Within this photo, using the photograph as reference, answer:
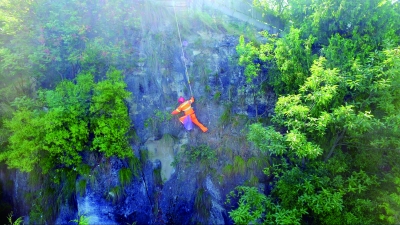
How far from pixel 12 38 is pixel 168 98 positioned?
22.1 feet

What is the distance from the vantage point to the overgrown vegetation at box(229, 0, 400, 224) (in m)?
8.44

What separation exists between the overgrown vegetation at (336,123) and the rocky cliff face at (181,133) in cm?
114

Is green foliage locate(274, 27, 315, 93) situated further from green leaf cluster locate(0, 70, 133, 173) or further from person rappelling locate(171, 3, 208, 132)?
green leaf cluster locate(0, 70, 133, 173)

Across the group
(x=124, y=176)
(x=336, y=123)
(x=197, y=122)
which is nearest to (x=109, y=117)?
(x=124, y=176)

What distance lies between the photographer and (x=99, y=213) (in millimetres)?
10820

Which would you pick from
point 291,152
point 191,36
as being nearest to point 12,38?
point 191,36

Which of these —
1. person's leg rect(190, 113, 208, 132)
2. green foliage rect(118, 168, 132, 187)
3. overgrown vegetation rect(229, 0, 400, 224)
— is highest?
overgrown vegetation rect(229, 0, 400, 224)

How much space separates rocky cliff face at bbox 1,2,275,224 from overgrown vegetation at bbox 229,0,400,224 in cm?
114

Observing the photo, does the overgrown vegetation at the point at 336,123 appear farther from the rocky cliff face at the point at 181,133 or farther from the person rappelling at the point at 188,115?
the person rappelling at the point at 188,115

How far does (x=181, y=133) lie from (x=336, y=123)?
20.4 feet

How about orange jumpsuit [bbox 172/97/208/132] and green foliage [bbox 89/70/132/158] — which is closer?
green foliage [bbox 89/70/132/158]

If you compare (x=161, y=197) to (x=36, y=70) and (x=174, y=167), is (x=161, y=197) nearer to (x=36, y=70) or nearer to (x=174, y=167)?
(x=174, y=167)

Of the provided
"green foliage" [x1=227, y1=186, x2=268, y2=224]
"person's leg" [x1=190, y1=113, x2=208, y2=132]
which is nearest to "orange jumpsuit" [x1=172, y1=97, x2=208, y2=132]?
"person's leg" [x1=190, y1=113, x2=208, y2=132]

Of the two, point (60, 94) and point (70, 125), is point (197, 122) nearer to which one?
point (70, 125)
